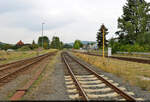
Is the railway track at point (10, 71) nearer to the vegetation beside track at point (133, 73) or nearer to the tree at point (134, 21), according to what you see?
the vegetation beside track at point (133, 73)

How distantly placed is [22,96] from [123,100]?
3.97m

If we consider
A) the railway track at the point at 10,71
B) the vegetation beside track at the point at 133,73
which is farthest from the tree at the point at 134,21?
the railway track at the point at 10,71

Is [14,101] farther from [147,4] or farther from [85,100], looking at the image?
[147,4]

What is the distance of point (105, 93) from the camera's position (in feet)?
20.0

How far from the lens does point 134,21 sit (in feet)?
143

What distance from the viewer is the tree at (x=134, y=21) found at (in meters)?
41.8

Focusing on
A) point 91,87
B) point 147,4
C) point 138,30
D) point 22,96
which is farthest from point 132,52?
point 22,96

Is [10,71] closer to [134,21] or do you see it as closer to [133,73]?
[133,73]

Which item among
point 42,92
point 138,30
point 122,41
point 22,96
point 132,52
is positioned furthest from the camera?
point 122,41

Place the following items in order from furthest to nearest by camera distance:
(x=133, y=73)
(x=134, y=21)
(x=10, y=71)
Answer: (x=134, y=21)
(x=10, y=71)
(x=133, y=73)

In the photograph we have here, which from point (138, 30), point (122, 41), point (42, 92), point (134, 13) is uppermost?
point (134, 13)

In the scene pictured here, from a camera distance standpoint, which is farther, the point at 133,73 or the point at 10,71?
the point at 10,71

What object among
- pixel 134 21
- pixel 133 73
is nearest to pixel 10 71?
pixel 133 73

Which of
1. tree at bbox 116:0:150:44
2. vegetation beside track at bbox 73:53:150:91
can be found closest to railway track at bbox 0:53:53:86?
vegetation beside track at bbox 73:53:150:91
